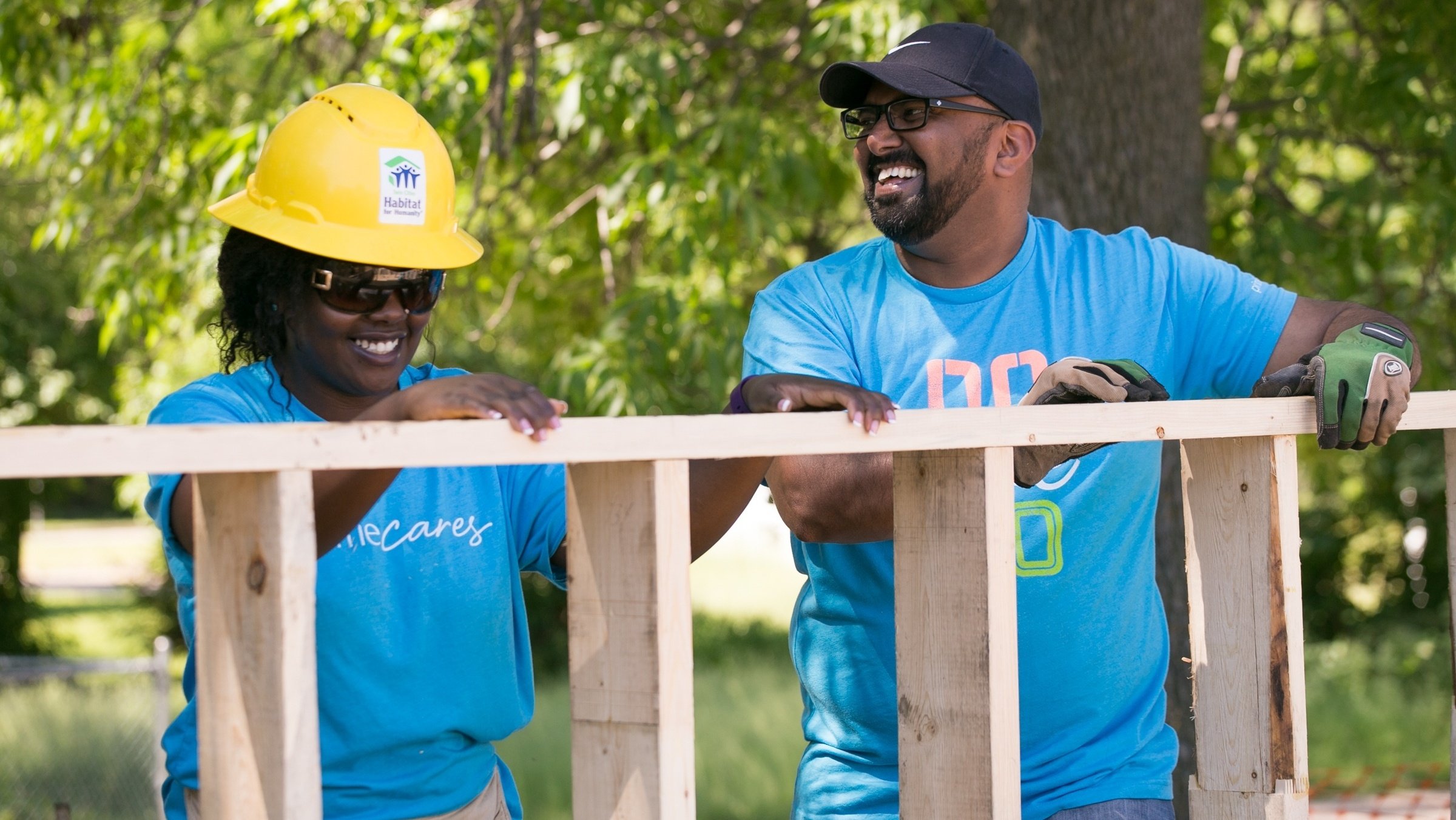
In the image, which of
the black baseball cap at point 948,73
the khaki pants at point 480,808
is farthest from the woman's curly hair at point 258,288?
the black baseball cap at point 948,73

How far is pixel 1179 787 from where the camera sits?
4.31m

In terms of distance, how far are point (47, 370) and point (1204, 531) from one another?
13.6 m

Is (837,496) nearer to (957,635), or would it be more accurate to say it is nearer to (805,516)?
(805,516)

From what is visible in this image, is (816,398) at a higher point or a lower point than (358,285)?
lower

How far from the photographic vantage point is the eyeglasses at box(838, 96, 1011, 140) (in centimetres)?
254

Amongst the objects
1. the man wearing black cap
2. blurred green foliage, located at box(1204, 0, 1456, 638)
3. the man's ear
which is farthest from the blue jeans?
blurred green foliage, located at box(1204, 0, 1456, 638)

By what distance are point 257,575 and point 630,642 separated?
0.41 meters

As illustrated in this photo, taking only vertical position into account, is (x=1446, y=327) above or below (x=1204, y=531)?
above

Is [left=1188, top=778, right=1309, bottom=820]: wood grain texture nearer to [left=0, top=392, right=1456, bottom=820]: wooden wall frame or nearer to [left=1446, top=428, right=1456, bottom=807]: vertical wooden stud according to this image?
[left=0, top=392, right=1456, bottom=820]: wooden wall frame

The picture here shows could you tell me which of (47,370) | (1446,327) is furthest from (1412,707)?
(47,370)

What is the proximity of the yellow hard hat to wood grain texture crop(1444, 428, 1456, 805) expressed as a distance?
162cm

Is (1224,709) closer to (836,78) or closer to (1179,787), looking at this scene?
(836,78)

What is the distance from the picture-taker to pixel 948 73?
2559 millimetres

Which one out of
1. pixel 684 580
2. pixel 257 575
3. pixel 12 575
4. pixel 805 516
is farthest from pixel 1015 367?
pixel 12 575
